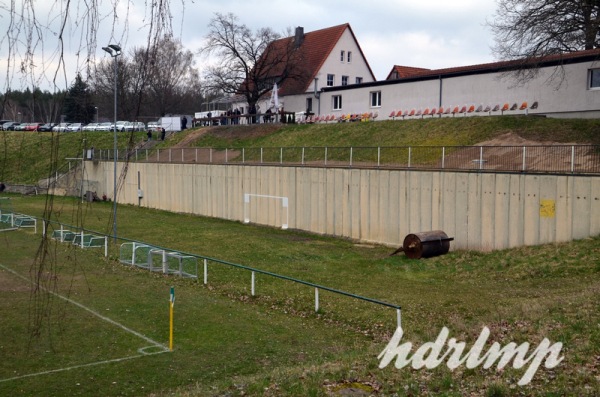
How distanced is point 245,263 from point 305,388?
15483 millimetres

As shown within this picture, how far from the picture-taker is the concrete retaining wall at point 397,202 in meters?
22.2

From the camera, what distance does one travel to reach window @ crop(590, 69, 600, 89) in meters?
33.3

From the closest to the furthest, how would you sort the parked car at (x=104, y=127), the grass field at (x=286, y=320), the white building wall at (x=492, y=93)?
the grass field at (x=286, y=320) → the white building wall at (x=492, y=93) → the parked car at (x=104, y=127)

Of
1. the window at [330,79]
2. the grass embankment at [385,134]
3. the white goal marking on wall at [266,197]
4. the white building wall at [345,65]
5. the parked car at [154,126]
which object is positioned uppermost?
the white building wall at [345,65]

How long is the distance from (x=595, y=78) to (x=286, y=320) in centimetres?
2585

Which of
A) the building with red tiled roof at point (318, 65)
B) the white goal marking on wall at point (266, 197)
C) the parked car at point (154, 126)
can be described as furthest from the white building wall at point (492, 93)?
the parked car at point (154, 126)

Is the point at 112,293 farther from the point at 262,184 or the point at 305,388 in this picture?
the point at 262,184

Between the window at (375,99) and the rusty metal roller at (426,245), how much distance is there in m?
23.9

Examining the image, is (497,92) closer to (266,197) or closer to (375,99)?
(375,99)

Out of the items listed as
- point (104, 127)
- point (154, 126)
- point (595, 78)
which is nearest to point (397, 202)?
point (595, 78)

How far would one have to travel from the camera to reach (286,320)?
1581 centimetres

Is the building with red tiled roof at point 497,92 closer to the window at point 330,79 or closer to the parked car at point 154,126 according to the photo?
the window at point 330,79

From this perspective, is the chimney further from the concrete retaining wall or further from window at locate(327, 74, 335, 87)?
the concrete retaining wall

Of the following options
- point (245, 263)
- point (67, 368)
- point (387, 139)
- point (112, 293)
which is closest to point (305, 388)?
point (67, 368)
